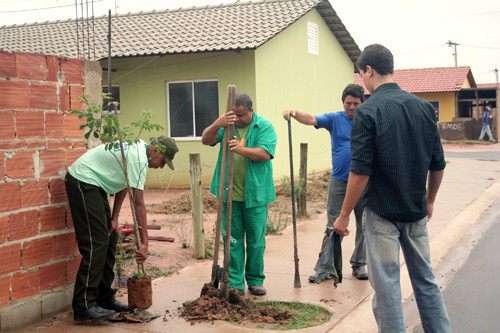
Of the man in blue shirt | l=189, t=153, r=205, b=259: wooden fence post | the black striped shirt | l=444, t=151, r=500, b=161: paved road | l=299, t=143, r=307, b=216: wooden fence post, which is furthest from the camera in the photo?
l=444, t=151, r=500, b=161: paved road

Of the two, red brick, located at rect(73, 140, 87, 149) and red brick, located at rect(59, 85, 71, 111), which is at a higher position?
red brick, located at rect(59, 85, 71, 111)

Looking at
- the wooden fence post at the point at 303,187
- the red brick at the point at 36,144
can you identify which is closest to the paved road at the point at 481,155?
the wooden fence post at the point at 303,187

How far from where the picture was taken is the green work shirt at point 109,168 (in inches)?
188

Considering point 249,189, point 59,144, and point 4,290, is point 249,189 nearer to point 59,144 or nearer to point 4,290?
point 59,144

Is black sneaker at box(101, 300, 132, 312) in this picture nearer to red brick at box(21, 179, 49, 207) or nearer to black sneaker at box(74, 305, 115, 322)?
black sneaker at box(74, 305, 115, 322)

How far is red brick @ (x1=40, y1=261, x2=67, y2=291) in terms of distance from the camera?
4898 mm

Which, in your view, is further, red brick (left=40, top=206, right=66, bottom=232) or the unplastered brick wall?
red brick (left=40, top=206, right=66, bottom=232)

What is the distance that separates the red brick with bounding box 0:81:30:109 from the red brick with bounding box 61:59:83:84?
0.47 meters

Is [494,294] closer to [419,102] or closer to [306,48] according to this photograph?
[419,102]

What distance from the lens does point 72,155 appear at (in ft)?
17.1

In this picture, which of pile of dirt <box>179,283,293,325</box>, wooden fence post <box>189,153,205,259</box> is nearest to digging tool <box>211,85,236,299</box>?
pile of dirt <box>179,283,293,325</box>

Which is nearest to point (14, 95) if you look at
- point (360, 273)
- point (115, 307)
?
point (115, 307)

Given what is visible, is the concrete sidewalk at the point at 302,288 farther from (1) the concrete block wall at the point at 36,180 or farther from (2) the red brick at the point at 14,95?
(2) the red brick at the point at 14,95

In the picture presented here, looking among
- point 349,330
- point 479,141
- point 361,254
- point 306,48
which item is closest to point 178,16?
point 306,48
